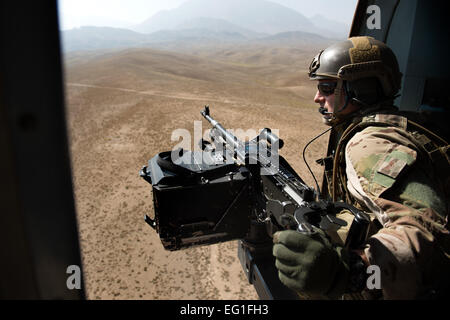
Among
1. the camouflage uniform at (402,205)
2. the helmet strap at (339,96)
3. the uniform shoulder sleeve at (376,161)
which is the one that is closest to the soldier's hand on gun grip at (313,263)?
the camouflage uniform at (402,205)

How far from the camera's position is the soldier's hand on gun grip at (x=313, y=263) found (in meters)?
1.58

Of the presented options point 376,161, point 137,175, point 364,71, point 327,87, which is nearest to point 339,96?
point 327,87

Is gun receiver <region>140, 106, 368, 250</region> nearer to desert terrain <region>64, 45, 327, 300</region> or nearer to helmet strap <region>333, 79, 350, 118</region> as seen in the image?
helmet strap <region>333, 79, 350, 118</region>

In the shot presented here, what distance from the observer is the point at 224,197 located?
2846 millimetres

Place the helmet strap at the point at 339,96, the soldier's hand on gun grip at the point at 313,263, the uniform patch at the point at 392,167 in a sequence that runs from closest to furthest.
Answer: the soldier's hand on gun grip at the point at 313,263
the uniform patch at the point at 392,167
the helmet strap at the point at 339,96

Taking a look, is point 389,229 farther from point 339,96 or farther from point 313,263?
point 339,96

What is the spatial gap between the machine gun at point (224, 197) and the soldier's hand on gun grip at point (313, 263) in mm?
496

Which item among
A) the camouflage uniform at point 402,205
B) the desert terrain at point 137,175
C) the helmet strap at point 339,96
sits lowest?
the desert terrain at point 137,175

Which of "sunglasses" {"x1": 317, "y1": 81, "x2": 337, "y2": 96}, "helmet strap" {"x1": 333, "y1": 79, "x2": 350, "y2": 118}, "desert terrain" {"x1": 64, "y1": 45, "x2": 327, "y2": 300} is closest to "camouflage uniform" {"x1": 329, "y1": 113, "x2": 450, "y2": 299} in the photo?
"helmet strap" {"x1": 333, "y1": 79, "x2": 350, "y2": 118}

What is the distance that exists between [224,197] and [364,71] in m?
1.70

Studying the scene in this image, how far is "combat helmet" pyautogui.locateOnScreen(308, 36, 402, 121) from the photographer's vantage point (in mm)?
2562

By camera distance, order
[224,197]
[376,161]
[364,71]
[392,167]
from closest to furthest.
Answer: [392,167] < [376,161] < [364,71] < [224,197]

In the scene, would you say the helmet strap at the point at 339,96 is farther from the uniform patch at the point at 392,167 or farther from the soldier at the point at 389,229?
the uniform patch at the point at 392,167
